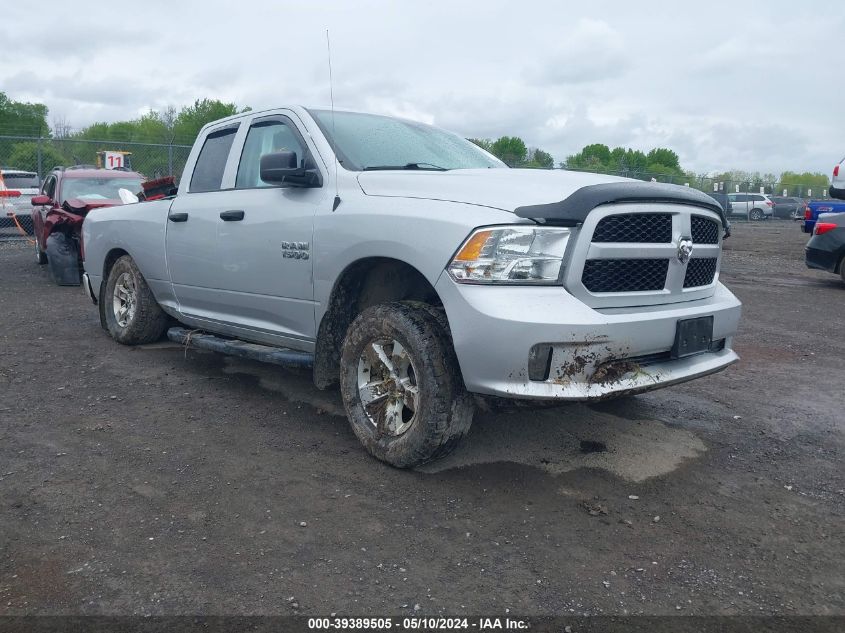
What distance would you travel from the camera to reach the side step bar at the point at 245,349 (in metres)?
4.43

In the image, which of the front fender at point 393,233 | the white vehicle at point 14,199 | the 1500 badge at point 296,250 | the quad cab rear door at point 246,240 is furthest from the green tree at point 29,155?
the front fender at point 393,233

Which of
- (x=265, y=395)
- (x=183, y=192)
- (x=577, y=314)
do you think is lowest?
(x=265, y=395)

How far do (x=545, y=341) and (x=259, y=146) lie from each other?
104 inches

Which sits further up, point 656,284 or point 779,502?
point 656,284

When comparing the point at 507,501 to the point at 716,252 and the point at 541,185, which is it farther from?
the point at 716,252

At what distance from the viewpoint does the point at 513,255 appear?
131 inches

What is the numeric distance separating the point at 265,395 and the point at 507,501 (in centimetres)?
223

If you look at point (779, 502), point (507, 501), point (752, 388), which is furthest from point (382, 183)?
point (752, 388)

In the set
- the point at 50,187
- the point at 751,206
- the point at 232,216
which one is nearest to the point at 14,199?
the point at 50,187

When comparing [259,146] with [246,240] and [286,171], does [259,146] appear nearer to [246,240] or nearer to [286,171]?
[246,240]

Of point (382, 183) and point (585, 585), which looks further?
point (382, 183)

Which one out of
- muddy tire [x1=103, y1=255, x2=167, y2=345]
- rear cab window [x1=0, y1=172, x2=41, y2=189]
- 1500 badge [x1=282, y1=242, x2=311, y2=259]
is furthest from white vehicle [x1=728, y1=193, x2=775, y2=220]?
1500 badge [x1=282, y1=242, x2=311, y2=259]

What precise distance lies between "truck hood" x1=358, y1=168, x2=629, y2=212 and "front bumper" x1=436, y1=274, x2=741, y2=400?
42 cm

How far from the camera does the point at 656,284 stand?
12.1 feet
